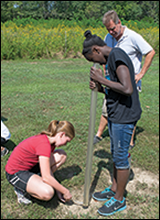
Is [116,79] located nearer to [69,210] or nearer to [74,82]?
[69,210]

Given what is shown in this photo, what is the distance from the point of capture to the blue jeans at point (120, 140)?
7.73 feet

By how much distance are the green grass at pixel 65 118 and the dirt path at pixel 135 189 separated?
4cm

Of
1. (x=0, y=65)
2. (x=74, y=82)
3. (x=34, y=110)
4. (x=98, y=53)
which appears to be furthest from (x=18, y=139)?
(x=0, y=65)

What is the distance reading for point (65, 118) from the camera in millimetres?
5125

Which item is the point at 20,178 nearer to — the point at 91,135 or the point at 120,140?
the point at 91,135

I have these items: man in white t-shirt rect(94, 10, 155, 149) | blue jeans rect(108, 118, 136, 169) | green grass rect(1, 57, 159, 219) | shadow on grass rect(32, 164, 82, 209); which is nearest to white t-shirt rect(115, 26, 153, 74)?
man in white t-shirt rect(94, 10, 155, 149)

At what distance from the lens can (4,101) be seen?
604 cm

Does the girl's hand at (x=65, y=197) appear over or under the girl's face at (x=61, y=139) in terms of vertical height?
under

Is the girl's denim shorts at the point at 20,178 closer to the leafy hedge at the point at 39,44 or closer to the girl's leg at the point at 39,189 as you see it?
the girl's leg at the point at 39,189

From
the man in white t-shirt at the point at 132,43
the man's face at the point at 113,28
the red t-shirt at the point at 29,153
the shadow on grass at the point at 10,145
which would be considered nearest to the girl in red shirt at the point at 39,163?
the red t-shirt at the point at 29,153

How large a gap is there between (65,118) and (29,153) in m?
2.59

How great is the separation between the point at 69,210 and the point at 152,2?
65170 millimetres

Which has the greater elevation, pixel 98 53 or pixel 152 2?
pixel 152 2

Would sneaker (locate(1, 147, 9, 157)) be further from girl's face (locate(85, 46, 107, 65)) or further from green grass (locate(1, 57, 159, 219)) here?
girl's face (locate(85, 46, 107, 65))
